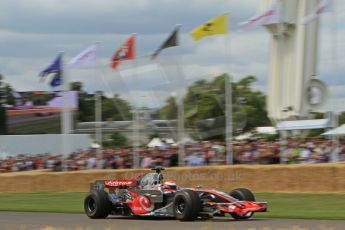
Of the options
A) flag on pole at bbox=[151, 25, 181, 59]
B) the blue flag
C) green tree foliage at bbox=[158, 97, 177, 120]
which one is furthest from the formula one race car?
the blue flag

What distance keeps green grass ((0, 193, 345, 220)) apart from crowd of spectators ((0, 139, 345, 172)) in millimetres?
2440

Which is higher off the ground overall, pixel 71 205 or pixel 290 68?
pixel 290 68

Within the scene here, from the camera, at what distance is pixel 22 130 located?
2721 inches

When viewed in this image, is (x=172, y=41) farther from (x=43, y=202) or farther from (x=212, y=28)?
(x=43, y=202)

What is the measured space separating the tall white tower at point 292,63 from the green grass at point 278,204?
33076 mm

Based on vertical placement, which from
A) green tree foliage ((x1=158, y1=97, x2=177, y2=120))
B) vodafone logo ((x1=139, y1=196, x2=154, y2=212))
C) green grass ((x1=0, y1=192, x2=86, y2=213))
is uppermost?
green tree foliage ((x1=158, y1=97, x2=177, y2=120))

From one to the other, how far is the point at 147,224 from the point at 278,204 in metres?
5.91

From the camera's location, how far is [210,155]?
27.6 metres

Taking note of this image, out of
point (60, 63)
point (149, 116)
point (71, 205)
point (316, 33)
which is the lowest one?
point (71, 205)

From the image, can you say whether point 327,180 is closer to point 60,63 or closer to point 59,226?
point 59,226

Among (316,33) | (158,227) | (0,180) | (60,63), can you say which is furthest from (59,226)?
(316,33)

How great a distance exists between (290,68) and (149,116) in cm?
2948

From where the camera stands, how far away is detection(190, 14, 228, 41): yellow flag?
2820 cm

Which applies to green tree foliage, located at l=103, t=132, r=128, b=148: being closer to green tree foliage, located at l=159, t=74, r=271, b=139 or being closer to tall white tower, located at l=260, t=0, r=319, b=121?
green tree foliage, located at l=159, t=74, r=271, b=139
